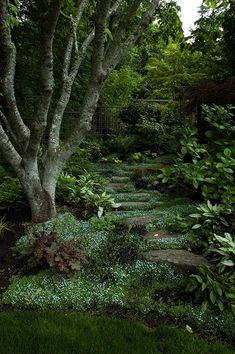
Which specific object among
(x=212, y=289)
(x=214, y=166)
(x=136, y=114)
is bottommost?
(x=212, y=289)

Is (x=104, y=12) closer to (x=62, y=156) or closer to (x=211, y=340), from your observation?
(x=62, y=156)

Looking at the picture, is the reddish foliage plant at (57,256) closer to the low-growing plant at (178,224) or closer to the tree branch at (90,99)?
the low-growing plant at (178,224)

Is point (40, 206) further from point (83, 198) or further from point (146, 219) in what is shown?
point (146, 219)

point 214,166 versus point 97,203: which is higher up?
point 214,166

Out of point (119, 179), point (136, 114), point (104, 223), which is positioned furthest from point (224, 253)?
point (136, 114)

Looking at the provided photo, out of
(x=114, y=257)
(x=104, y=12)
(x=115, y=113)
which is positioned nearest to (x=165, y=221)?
(x=114, y=257)

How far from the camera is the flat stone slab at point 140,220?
473 centimetres

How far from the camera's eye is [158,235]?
4.38 metres

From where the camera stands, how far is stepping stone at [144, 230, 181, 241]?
4.28m

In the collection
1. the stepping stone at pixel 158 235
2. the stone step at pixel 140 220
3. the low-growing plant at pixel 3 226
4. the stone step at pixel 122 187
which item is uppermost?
the stone step at pixel 122 187

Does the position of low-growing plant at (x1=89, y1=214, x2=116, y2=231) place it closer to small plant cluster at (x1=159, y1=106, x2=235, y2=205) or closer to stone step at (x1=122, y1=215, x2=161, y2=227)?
stone step at (x1=122, y1=215, x2=161, y2=227)

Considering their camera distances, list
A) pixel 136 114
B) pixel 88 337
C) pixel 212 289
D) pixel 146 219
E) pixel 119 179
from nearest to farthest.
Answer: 1. pixel 88 337
2. pixel 212 289
3. pixel 146 219
4. pixel 119 179
5. pixel 136 114

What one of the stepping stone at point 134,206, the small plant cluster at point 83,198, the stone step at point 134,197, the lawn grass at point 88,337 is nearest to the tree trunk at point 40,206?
the small plant cluster at point 83,198

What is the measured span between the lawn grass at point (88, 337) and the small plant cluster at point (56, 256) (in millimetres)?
578
